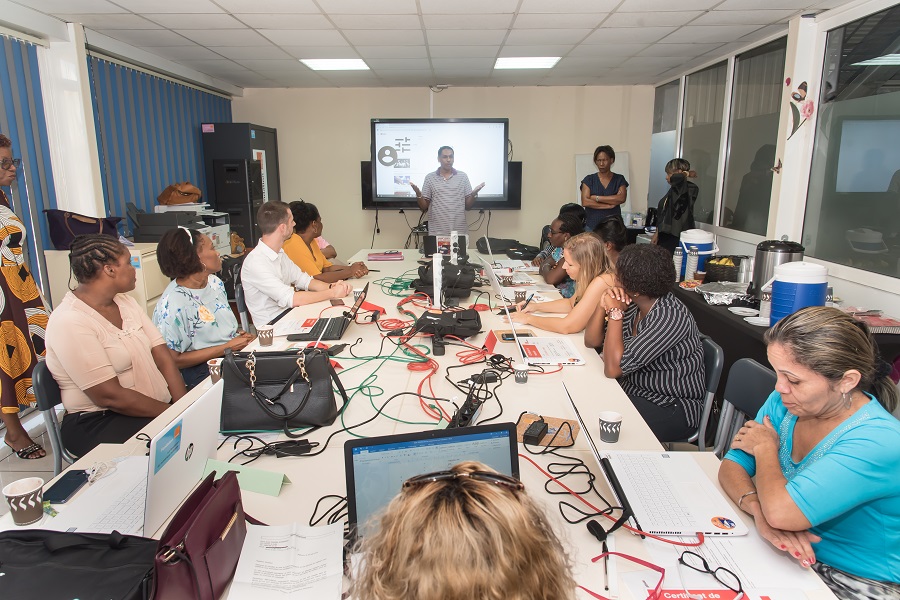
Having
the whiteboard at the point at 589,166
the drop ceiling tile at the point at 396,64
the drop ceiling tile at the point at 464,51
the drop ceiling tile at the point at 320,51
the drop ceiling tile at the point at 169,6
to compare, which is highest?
the drop ceiling tile at the point at 396,64

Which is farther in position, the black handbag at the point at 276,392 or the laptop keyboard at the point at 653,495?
the black handbag at the point at 276,392

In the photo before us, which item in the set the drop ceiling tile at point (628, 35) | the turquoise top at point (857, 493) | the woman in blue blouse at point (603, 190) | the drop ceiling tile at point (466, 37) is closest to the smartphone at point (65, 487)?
the turquoise top at point (857, 493)

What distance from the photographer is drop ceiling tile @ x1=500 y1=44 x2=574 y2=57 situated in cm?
508

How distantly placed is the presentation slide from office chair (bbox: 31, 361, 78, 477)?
5441 mm

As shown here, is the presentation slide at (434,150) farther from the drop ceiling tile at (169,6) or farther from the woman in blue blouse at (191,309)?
the woman in blue blouse at (191,309)

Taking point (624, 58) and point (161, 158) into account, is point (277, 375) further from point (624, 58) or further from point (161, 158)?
point (624, 58)

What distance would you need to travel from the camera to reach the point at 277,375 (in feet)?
5.73

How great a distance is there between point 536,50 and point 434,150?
2191 mm

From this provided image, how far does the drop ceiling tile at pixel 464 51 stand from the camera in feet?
16.7

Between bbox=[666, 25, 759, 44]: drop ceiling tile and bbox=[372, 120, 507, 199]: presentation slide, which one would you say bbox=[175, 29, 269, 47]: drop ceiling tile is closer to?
bbox=[372, 120, 507, 199]: presentation slide

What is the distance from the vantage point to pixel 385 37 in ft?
15.4

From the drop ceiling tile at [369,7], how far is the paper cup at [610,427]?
10.5 ft

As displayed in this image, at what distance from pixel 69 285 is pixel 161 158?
7.54 feet

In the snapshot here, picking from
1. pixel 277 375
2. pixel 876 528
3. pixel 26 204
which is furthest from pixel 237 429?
pixel 26 204
